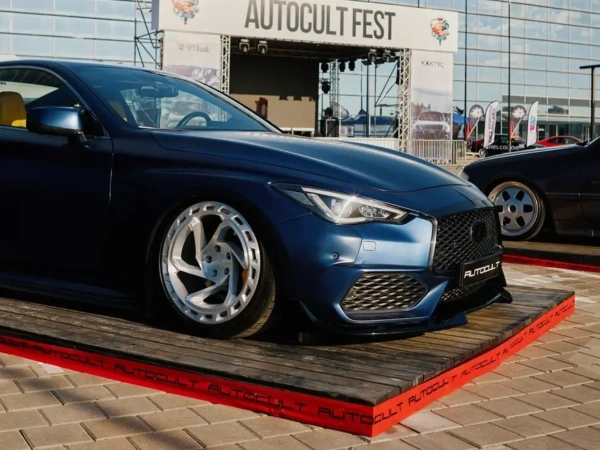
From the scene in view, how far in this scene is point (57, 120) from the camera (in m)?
4.30

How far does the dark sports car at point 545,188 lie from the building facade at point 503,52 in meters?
37.1

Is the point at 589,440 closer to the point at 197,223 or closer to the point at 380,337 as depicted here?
the point at 380,337

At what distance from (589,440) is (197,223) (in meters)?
1.91

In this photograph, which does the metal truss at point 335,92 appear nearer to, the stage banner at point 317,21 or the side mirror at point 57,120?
the stage banner at point 317,21

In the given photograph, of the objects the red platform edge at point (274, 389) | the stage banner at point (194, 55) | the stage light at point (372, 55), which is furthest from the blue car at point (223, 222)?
the stage light at point (372, 55)

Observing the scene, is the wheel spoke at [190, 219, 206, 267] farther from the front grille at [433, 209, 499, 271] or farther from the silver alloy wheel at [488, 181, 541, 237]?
the silver alloy wheel at [488, 181, 541, 237]

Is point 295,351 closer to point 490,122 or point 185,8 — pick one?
point 185,8

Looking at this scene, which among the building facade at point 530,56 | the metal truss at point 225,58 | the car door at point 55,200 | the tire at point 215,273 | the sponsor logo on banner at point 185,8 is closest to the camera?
the tire at point 215,273

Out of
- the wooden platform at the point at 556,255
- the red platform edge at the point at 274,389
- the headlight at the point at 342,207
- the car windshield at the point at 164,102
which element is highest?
Result: the car windshield at the point at 164,102

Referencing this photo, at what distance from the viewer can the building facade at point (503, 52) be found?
45562 mm

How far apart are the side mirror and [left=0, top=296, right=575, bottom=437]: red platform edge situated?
106 cm

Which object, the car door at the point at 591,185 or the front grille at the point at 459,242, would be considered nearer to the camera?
the front grille at the point at 459,242

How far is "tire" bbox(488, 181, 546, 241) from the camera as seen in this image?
8453 millimetres

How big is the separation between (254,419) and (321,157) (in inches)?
52.3
